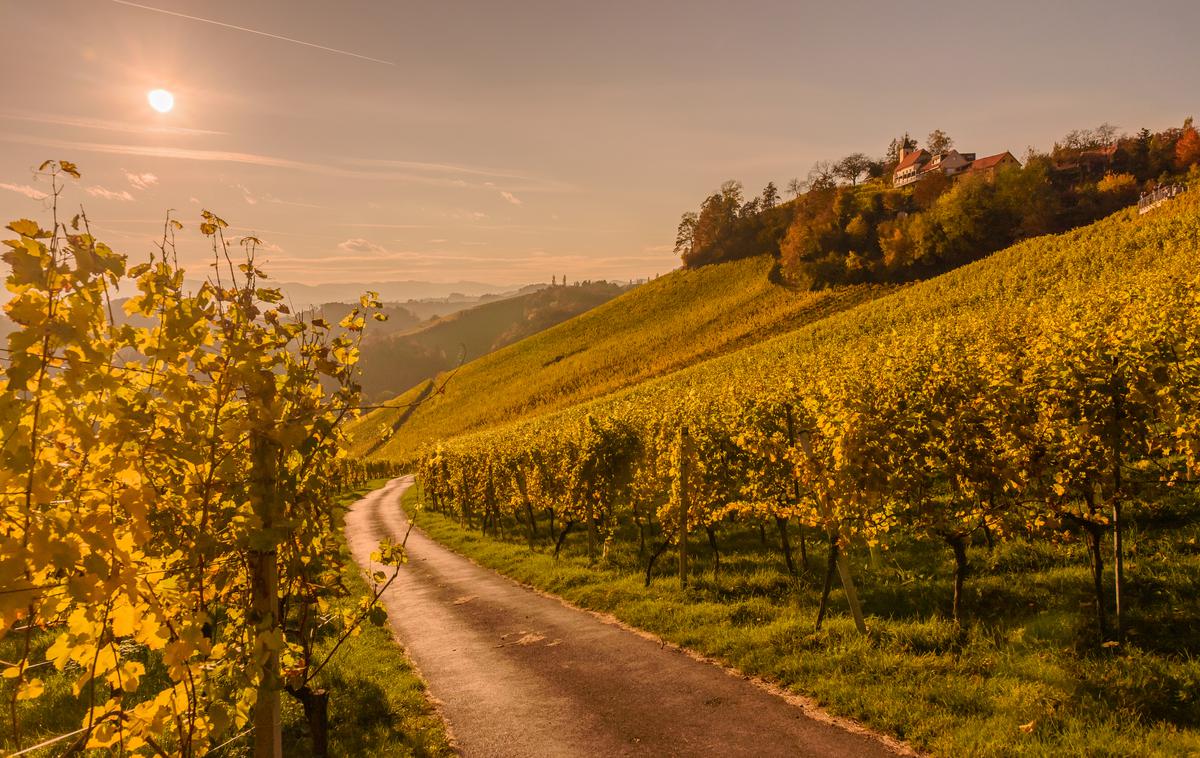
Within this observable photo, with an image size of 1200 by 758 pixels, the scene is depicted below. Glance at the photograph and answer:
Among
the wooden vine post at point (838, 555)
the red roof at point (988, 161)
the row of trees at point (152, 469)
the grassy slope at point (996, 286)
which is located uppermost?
the red roof at point (988, 161)

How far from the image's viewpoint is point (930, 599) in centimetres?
1162

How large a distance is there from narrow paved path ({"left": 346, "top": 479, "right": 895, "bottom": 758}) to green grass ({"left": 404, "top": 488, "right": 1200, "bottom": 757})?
69 cm

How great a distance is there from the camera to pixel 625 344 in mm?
84250

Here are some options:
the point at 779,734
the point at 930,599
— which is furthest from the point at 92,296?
the point at 930,599

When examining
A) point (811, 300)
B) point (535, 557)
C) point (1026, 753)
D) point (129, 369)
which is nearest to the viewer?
point (129, 369)

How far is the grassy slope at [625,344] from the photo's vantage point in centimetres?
7106

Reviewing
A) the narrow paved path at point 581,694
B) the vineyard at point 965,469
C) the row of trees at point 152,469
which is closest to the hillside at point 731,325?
the vineyard at point 965,469

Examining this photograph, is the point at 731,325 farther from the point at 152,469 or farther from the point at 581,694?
the point at 152,469

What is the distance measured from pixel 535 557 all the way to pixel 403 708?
36.4 ft

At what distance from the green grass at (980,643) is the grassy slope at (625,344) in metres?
53.2

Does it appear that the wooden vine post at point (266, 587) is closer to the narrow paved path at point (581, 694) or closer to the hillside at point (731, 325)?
the narrow paved path at point (581, 694)

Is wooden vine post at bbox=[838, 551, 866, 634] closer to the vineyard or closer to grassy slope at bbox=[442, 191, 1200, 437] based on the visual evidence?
the vineyard

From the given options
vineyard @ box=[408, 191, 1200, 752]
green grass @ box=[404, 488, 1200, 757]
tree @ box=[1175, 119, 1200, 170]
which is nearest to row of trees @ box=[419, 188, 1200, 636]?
vineyard @ box=[408, 191, 1200, 752]

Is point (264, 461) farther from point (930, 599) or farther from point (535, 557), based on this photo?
point (535, 557)
